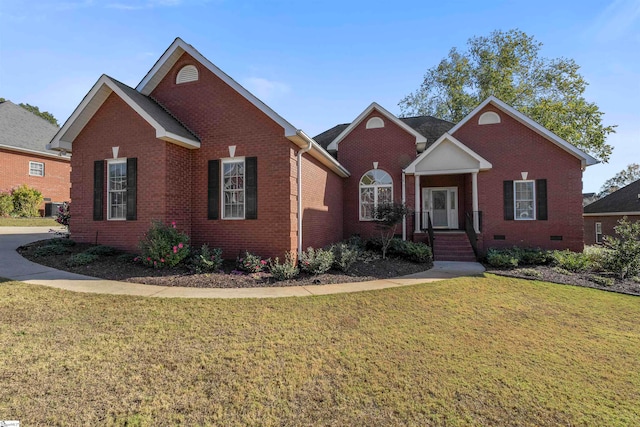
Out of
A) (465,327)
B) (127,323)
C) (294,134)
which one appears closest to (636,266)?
(465,327)

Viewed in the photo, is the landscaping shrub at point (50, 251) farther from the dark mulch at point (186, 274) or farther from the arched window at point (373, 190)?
the arched window at point (373, 190)

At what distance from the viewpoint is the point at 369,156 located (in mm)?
14570

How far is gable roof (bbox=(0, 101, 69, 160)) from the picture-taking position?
66.6 ft

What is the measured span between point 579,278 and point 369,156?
911cm

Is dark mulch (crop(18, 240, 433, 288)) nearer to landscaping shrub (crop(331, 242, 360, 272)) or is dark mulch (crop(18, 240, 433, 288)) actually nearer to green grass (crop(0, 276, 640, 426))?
landscaping shrub (crop(331, 242, 360, 272))

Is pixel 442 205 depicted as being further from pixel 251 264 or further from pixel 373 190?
pixel 251 264

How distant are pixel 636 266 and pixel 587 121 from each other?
58.9 ft

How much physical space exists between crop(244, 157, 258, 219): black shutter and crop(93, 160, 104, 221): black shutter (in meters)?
4.67

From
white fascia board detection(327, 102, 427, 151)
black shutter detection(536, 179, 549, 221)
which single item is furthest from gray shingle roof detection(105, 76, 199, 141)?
black shutter detection(536, 179, 549, 221)

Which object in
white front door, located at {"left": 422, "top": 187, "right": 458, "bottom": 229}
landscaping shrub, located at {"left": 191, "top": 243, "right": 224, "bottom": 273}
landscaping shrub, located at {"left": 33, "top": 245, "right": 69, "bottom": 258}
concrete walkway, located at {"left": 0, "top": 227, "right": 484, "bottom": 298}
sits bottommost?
concrete walkway, located at {"left": 0, "top": 227, "right": 484, "bottom": 298}

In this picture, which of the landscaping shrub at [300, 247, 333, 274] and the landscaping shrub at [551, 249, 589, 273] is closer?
the landscaping shrub at [300, 247, 333, 274]

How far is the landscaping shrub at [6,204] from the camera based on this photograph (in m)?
18.4

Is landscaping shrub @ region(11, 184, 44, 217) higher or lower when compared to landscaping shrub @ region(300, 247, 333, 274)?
higher

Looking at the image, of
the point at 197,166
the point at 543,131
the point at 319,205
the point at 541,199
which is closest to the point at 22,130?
the point at 197,166
